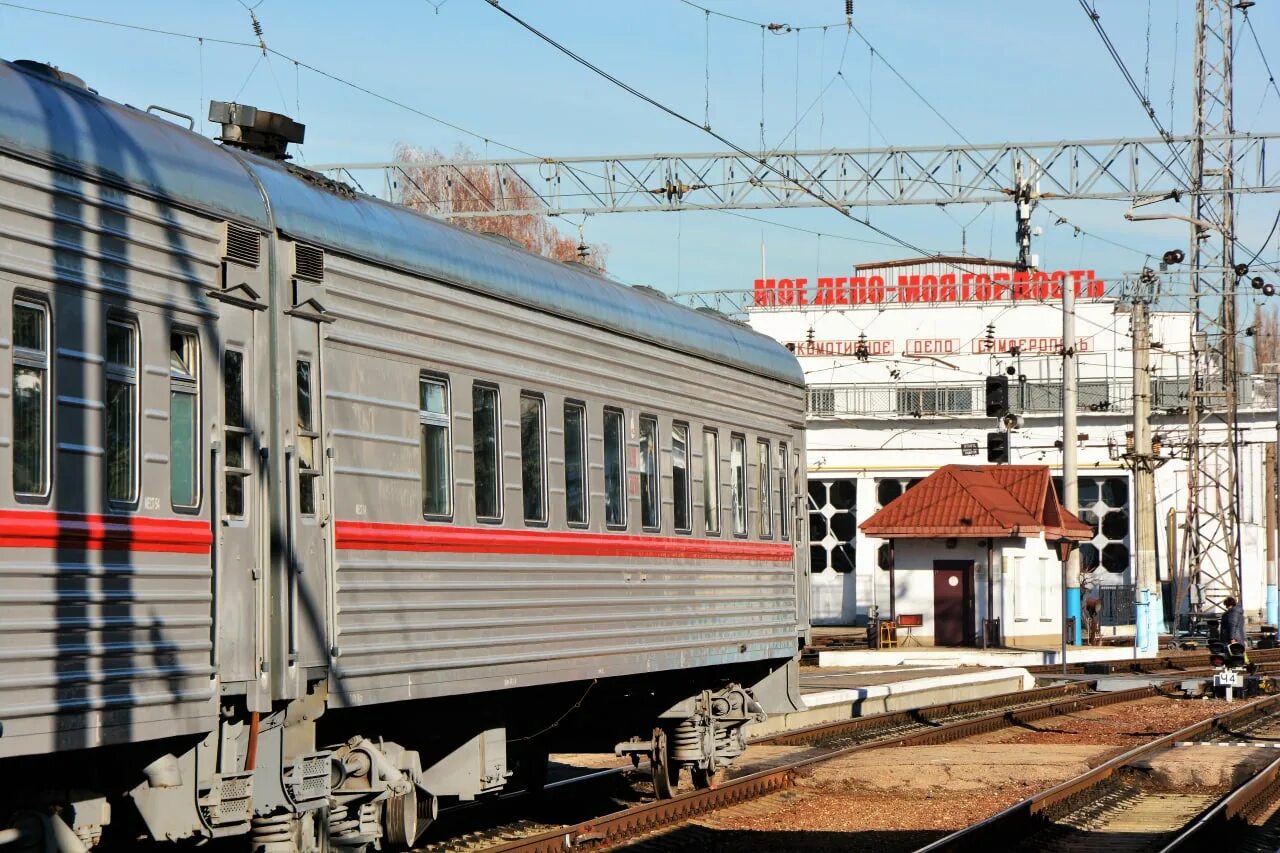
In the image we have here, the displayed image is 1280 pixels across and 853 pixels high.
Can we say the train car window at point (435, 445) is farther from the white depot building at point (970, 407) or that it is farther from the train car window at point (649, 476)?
the white depot building at point (970, 407)

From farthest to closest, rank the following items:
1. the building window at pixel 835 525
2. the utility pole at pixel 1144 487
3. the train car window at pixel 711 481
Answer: the building window at pixel 835 525
the utility pole at pixel 1144 487
the train car window at pixel 711 481

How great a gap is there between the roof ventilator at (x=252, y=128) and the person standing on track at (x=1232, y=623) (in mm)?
23937

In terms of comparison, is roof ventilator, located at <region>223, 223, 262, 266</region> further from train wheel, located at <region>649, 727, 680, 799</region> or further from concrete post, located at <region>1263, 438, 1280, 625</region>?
concrete post, located at <region>1263, 438, 1280, 625</region>

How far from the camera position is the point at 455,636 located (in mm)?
10391

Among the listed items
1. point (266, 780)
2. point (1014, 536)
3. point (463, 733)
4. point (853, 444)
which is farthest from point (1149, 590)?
point (266, 780)

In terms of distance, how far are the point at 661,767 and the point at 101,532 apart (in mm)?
8283

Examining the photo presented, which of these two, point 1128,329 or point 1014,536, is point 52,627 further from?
point 1128,329

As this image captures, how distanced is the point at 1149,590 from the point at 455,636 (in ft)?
109

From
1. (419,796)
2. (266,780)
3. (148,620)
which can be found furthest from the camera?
(419,796)

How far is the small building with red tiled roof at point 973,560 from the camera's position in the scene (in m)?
40.9

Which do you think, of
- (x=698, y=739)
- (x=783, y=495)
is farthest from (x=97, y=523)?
(x=783, y=495)

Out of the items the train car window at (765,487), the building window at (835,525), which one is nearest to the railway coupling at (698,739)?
the train car window at (765,487)

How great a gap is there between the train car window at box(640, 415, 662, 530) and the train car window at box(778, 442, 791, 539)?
9.88ft

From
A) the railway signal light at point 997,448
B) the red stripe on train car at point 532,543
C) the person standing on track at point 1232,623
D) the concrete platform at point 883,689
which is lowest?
the concrete platform at point 883,689
